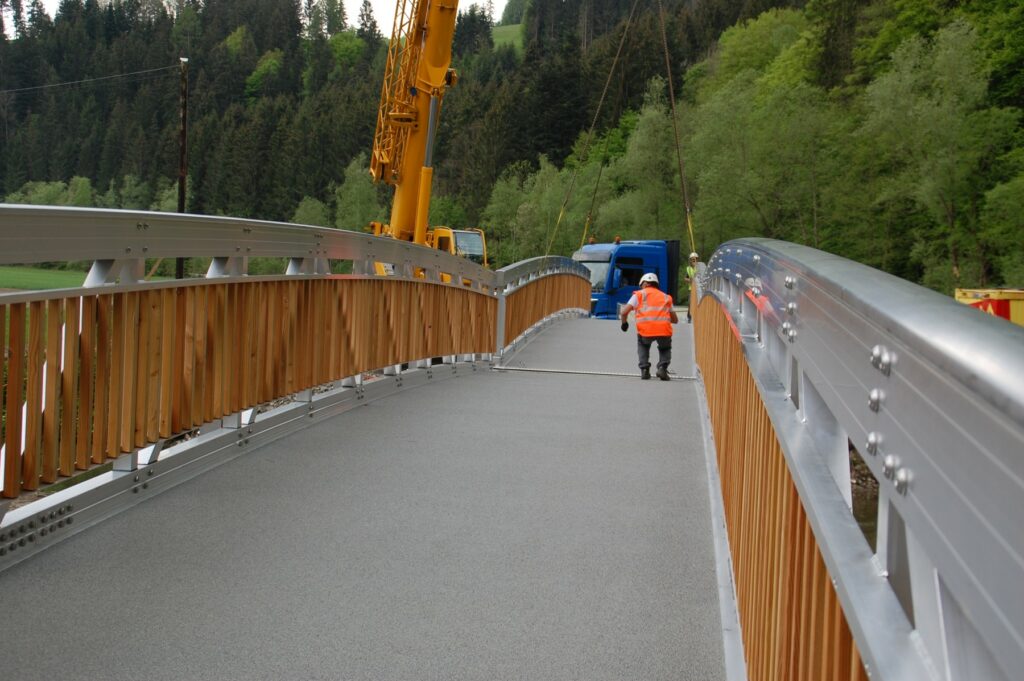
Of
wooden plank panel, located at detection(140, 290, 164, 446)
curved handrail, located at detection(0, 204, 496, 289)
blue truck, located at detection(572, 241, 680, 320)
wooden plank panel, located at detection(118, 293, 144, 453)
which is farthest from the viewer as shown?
blue truck, located at detection(572, 241, 680, 320)

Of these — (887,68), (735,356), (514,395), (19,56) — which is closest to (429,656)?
(735,356)

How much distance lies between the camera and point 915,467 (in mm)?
1665

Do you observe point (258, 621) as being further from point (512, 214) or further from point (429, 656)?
point (512, 214)

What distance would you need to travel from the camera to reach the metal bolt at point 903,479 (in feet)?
5.57

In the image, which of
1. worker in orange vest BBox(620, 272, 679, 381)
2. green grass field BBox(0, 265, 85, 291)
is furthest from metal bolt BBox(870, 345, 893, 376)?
worker in orange vest BBox(620, 272, 679, 381)

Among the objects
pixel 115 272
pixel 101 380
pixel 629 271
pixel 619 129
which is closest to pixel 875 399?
pixel 101 380

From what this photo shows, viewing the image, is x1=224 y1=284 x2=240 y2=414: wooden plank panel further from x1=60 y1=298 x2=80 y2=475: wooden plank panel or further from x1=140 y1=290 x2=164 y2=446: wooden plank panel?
x1=60 y1=298 x2=80 y2=475: wooden plank panel

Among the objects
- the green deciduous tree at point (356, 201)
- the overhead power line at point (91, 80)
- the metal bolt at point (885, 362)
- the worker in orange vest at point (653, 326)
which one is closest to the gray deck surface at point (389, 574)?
the metal bolt at point (885, 362)

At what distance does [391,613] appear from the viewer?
4840mm

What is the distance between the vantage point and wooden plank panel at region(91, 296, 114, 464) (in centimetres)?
587

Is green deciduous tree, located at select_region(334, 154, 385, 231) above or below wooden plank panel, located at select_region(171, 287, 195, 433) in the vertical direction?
above

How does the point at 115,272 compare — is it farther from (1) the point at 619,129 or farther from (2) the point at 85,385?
(1) the point at 619,129

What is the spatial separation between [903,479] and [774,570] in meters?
1.77

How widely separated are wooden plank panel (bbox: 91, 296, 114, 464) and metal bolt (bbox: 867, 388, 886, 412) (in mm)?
4506
